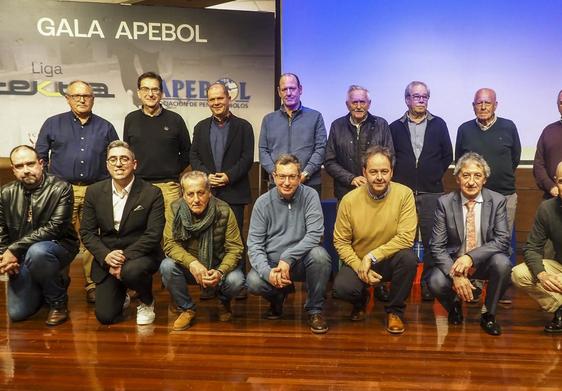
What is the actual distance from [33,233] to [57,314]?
0.50 m

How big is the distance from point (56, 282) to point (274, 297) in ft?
4.33

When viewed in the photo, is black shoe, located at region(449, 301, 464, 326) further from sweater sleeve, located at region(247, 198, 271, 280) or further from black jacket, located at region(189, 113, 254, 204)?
black jacket, located at region(189, 113, 254, 204)

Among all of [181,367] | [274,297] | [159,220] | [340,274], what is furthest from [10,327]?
[340,274]

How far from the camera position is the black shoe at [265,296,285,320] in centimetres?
321

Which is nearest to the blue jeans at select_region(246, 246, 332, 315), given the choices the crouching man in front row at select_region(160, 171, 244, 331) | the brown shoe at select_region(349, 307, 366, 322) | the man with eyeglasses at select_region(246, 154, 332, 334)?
the man with eyeglasses at select_region(246, 154, 332, 334)

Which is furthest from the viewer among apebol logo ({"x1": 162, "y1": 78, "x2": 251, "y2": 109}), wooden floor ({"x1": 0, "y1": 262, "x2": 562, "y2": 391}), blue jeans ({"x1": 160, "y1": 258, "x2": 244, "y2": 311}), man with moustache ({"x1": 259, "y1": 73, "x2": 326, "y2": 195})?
apebol logo ({"x1": 162, "y1": 78, "x2": 251, "y2": 109})

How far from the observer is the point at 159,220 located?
3.20 meters

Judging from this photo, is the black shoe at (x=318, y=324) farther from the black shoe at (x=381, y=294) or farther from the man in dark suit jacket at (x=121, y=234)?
the man in dark suit jacket at (x=121, y=234)

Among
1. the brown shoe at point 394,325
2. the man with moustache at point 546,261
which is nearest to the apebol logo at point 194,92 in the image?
the brown shoe at point 394,325

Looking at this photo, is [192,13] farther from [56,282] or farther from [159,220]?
[56,282]

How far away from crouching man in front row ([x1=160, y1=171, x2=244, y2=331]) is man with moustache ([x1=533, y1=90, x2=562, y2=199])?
2165mm

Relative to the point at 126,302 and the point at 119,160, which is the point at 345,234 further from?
the point at 126,302

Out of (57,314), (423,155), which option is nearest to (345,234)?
(423,155)

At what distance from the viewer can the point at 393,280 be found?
9.86ft
